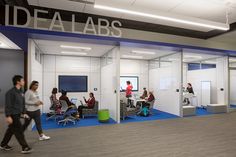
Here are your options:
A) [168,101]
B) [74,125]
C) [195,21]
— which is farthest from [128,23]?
[74,125]

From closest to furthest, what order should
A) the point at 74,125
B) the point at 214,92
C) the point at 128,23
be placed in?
the point at 74,125 < the point at 128,23 < the point at 214,92

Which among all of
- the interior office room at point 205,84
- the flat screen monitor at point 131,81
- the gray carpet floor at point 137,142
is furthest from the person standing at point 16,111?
the flat screen monitor at point 131,81

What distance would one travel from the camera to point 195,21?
4469 millimetres

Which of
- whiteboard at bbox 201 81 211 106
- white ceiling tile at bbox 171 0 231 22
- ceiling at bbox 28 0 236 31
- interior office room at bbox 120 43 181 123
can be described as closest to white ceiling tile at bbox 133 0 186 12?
ceiling at bbox 28 0 236 31

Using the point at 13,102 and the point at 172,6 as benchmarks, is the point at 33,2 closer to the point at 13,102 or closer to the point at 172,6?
the point at 13,102

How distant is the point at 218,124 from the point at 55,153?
5.21m

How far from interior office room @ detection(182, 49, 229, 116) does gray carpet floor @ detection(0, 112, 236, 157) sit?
8.30 ft

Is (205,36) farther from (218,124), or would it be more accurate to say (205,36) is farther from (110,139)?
(110,139)

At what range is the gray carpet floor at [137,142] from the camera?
123 inches

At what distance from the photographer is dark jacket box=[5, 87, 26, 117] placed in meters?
2.94

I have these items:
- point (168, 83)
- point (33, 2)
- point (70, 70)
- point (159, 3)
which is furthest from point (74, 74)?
point (159, 3)

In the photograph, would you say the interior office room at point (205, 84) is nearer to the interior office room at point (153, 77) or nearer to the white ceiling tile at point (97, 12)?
the interior office room at point (153, 77)

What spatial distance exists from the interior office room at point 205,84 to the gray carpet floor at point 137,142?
253 centimetres

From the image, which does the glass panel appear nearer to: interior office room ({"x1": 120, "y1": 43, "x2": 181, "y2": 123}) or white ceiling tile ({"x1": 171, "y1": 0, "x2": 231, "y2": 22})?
interior office room ({"x1": 120, "y1": 43, "x2": 181, "y2": 123})
